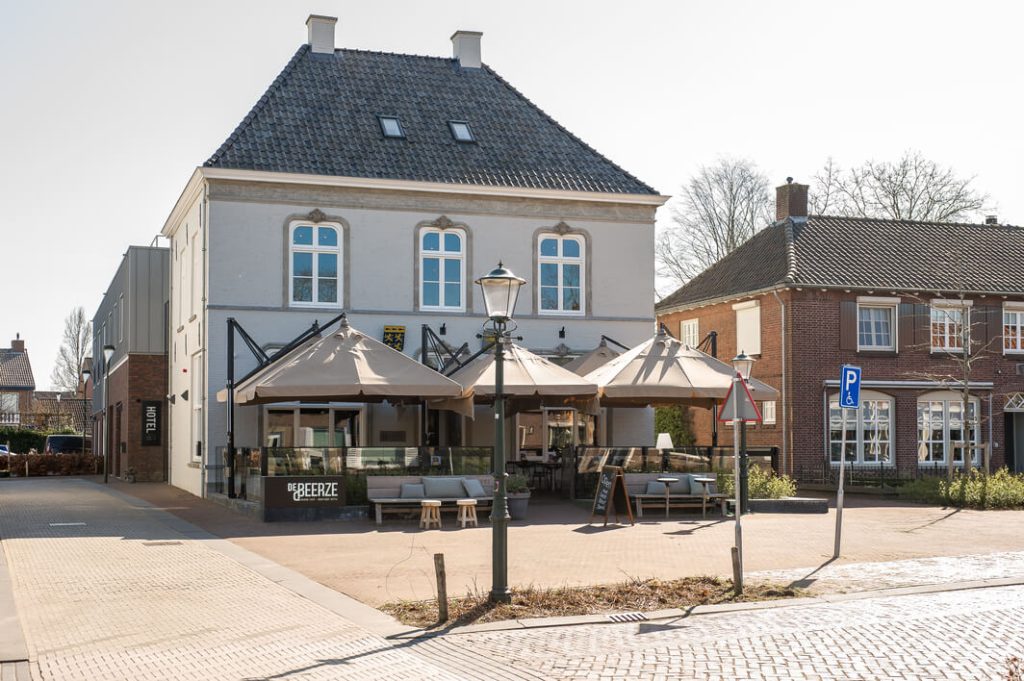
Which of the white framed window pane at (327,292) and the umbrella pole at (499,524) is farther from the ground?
the white framed window pane at (327,292)

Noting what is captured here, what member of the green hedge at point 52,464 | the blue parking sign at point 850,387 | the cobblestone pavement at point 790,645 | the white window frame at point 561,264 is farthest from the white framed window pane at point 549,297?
the green hedge at point 52,464

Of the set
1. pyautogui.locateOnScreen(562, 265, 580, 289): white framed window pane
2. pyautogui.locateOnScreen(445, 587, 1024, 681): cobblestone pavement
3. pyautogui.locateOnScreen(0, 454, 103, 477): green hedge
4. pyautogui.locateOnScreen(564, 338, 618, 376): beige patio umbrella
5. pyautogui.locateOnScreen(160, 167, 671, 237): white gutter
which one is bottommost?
pyautogui.locateOnScreen(0, 454, 103, 477): green hedge

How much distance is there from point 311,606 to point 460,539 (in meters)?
6.42

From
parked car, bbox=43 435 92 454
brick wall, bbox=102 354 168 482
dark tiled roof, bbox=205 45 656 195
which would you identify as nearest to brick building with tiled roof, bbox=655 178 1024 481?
dark tiled roof, bbox=205 45 656 195

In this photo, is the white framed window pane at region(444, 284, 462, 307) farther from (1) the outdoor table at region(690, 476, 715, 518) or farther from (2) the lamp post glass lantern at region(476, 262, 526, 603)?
(2) the lamp post glass lantern at region(476, 262, 526, 603)

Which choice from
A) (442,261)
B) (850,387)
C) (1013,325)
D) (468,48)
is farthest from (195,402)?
(1013,325)

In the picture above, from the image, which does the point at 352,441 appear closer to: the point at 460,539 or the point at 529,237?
the point at 529,237

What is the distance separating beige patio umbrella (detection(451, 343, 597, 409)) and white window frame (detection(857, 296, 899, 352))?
537 inches

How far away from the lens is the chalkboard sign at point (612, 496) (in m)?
20.0

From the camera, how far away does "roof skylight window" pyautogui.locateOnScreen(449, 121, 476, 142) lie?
29.6m

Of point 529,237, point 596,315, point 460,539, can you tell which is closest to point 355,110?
point 529,237

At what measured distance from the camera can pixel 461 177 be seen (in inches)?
1110

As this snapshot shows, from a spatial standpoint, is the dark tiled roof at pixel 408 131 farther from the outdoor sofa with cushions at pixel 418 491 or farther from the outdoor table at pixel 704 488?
the outdoor table at pixel 704 488

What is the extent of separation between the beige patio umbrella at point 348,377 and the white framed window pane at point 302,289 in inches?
169
